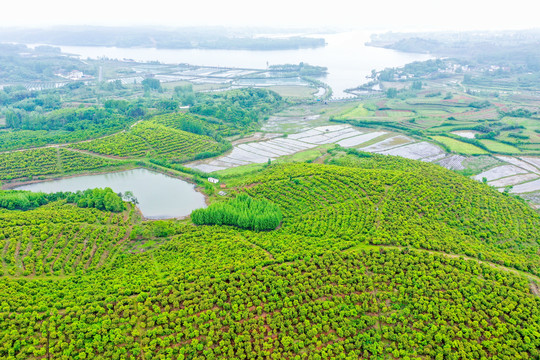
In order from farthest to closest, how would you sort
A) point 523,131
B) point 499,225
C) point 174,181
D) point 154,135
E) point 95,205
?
point 523,131 → point 154,135 → point 174,181 → point 95,205 → point 499,225

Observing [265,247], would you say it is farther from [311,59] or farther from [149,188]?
[311,59]

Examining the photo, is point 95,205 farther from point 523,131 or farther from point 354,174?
point 523,131

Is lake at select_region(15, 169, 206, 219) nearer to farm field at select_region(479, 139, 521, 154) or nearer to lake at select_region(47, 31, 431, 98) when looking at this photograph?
farm field at select_region(479, 139, 521, 154)

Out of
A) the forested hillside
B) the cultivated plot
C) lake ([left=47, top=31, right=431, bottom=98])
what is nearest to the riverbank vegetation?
the forested hillside

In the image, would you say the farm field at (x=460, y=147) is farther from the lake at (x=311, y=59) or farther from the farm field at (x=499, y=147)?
the lake at (x=311, y=59)

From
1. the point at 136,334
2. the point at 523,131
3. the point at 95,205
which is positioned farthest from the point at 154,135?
the point at 523,131

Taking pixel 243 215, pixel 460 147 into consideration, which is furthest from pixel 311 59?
pixel 243 215

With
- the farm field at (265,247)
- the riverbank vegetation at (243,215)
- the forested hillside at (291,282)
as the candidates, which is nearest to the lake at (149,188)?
the farm field at (265,247)
